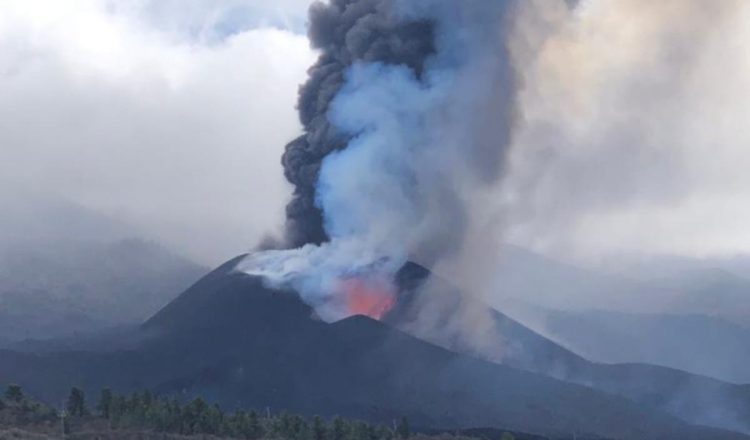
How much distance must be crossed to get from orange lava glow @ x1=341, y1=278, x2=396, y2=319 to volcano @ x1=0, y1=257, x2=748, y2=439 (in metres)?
0.95

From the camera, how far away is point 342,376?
89.9 metres

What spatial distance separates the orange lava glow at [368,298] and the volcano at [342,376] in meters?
0.95

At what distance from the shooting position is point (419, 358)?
91.1m

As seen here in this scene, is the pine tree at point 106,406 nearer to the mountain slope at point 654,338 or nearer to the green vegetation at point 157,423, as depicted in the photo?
the green vegetation at point 157,423

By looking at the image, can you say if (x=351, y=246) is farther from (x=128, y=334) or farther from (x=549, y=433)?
(x=128, y=334)

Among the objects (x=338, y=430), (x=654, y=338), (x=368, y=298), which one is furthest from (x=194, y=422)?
(x=654, y=338)

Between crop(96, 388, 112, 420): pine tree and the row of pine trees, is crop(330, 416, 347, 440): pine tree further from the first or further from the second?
crop(96, 388, 112, 420): pine tree

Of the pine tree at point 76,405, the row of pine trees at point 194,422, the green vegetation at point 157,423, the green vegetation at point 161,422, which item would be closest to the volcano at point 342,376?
the row of pine trees at point 194,422

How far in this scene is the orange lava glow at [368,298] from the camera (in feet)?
323

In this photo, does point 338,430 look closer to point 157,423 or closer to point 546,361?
point 157,423

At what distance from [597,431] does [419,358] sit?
53.3 ft

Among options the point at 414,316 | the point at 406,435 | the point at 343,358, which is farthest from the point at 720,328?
the point at 406,435

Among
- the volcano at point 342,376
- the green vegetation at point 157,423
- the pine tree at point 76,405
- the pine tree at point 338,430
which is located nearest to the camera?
the green vegetation at point 157,423

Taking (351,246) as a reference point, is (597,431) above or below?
below
